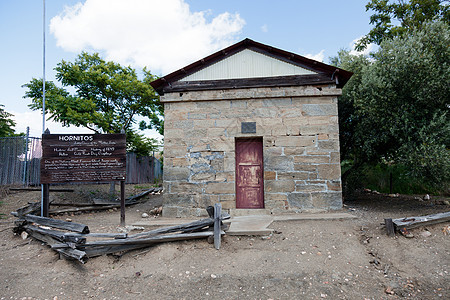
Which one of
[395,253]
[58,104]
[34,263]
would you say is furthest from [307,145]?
[58,104]

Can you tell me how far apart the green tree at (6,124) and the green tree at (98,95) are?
6.11 meters

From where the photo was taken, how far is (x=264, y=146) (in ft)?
23.3

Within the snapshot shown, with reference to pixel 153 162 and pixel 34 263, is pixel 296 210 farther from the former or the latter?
pixel 153 162

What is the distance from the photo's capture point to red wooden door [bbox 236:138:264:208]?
23.9ft

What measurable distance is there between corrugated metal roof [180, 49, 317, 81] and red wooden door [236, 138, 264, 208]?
74.9 inches

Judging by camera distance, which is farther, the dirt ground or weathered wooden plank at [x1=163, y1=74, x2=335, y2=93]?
weathered wooden plank at [x1=163, y1=74, x2=335, y2=93]

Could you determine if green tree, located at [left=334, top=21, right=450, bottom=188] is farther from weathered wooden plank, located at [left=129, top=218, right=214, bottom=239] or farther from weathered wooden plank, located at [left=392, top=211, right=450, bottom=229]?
weathered wooden plank, located at [left=129, top=218, right=214, bottom=239]

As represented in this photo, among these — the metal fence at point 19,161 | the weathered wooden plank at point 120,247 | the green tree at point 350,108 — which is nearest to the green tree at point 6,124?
the metal fence at point 19,161

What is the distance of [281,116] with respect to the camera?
7168mm

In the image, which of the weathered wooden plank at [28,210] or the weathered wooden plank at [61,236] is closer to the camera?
the weathered wooden plank at [61,236]

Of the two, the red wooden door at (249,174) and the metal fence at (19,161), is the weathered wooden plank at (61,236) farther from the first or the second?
the metal fence at (19,161)

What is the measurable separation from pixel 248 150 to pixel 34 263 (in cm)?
533

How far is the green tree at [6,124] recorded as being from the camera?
1455 centimetres

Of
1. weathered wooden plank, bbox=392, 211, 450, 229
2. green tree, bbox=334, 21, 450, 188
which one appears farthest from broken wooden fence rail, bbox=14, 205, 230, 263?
green tree, bbox=334, 21, 450, 188
